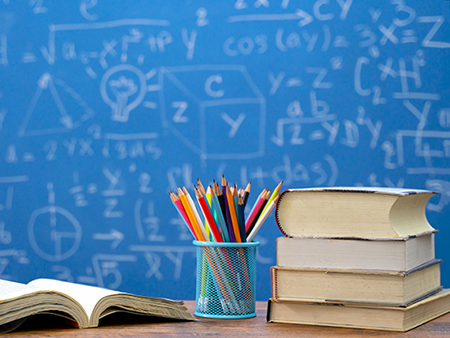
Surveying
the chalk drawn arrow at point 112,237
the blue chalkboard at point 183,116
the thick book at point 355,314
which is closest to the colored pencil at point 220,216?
the thick book at point 355,314

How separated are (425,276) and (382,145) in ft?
3.31

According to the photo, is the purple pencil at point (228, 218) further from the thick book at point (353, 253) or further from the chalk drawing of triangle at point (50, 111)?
the chalk drawing of triangle at point (50, 111)

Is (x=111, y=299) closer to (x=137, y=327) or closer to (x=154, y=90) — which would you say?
(x=137, y=327)

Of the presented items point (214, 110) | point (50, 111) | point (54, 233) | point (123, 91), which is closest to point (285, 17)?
point (214, 110)

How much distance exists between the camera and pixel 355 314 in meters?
0.66

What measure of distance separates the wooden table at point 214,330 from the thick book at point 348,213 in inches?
4.7

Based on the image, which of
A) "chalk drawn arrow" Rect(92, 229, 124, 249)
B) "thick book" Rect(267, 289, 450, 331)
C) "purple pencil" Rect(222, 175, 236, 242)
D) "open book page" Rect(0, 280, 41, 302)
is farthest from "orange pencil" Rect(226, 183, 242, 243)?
"chalk drawn arrow" Rect(92, 229, 124, 249)

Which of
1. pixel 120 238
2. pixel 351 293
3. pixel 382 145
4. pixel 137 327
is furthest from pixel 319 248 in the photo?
pixel 120 238

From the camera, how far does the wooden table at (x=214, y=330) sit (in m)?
0.63

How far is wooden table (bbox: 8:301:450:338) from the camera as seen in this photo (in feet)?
2.07

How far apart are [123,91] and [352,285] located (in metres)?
1.31

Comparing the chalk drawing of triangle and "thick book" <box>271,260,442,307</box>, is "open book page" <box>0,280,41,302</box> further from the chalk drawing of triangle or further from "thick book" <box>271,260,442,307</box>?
the chalk drawing of triangle

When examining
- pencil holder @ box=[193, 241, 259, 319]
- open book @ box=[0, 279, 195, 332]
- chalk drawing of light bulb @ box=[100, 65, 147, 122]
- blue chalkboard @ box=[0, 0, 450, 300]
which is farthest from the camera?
chalk drawing of light bulb @ box=[100, 65, 147, 122]

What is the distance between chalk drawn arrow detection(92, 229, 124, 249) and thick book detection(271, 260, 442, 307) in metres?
1.15
